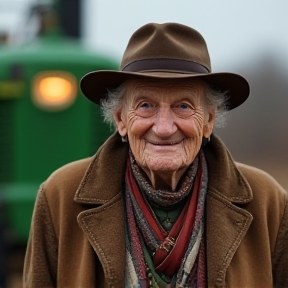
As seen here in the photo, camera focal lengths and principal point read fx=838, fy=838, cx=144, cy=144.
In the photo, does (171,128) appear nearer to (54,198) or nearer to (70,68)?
(54,198)

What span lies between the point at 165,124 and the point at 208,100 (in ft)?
0.81

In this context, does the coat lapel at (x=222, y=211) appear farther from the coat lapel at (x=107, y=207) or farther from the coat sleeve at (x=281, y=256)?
the coat lapel at (x=107, y=207)

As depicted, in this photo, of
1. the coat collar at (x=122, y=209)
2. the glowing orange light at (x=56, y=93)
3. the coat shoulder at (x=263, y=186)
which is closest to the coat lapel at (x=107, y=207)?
the coat collar at (x=122, y=209)

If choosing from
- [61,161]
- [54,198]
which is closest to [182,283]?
[54,198]

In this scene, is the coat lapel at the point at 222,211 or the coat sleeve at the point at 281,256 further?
the coat sleeve at the point at 281,256

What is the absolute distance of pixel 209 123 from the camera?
3.07 metres

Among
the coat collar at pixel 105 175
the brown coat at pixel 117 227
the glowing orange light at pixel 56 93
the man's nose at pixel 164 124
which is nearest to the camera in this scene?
the man's nose at pixel 164 124

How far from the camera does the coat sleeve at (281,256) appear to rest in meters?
3.10

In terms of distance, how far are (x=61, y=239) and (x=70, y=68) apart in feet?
11.2

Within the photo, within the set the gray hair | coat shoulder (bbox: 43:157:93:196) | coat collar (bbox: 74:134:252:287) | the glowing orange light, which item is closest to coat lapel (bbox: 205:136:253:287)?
coat collar (bbox: 74:134:252:287)

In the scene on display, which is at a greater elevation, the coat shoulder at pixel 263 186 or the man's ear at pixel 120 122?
the man's ear at pixel 120 122

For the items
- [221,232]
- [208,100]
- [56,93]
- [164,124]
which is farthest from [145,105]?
[56,93]

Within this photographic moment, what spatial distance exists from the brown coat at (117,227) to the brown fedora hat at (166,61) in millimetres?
256

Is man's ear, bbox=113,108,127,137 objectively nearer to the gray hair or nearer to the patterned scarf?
the gray hair
